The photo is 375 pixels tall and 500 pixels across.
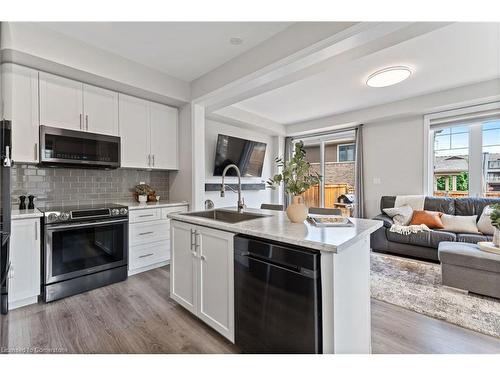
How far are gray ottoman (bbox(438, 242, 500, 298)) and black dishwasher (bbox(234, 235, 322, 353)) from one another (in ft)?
6.99

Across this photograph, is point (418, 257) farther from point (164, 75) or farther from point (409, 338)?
point (164, 75)

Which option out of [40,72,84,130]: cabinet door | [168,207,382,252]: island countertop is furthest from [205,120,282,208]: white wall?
[168,207,382,252]: island countertop

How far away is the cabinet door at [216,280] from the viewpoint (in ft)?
5.05

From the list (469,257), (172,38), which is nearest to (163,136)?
(172,38)

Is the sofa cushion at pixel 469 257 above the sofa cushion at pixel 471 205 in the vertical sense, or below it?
below

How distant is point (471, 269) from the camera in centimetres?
224

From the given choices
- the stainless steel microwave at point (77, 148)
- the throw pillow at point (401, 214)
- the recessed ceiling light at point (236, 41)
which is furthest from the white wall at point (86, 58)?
the throw pillow at point (401, 214)

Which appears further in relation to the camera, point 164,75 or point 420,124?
point 420,124

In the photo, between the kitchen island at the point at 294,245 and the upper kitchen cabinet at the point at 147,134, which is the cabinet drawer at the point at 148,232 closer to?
the upper kitchen cabinet at the point at 147,134

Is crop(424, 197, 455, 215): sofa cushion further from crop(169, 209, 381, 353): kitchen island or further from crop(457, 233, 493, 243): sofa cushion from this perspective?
crop(169, 209, 381, 353): kitchen island

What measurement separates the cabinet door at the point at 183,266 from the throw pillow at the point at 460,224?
3.63m
